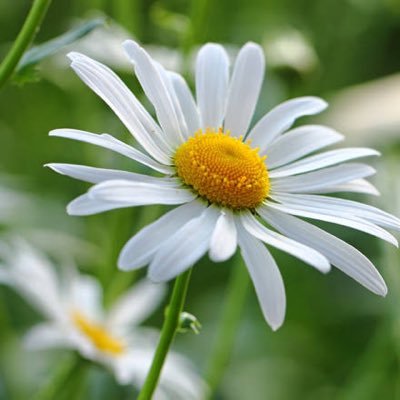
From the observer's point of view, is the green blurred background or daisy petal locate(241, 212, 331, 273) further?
the green blurred background

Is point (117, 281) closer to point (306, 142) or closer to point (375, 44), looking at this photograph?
point (306, 142)

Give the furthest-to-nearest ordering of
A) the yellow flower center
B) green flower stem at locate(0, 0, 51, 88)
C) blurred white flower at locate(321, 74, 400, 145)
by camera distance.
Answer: blurred white flower at locate(321, 74, 400, 145) → the yellow flower center → green flower stem at locate(0, 0, 51, 88)

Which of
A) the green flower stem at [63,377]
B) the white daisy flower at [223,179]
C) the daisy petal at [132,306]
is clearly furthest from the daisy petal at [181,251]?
the daisy petal at [132,306]

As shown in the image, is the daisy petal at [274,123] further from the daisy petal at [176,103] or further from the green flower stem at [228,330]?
the green flower stem at [228,330]

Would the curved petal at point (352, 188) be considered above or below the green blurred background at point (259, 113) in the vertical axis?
above

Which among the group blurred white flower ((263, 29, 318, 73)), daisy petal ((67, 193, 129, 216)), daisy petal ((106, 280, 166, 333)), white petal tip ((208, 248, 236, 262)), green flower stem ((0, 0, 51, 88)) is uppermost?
green flower stem ((0, 0, 51, 88))

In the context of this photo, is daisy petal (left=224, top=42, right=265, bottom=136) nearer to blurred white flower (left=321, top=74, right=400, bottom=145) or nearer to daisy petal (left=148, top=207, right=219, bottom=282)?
daisy petal (left=148, top=207, right=219, bottom=282)

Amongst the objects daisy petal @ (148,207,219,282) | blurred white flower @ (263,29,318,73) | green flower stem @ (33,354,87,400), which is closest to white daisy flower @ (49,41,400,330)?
daisy petal @ (148,207,219,282)

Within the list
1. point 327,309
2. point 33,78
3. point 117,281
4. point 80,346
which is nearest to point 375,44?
point 327,309
